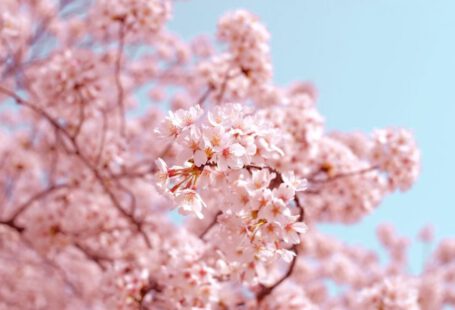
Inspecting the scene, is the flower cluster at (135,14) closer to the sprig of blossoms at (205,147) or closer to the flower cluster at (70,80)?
the flower cluster at (70,80)

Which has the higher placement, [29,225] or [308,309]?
[29,225]

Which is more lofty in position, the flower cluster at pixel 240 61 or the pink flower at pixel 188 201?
the flower cluster at pixel 240 61

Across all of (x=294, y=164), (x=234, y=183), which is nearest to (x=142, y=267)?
(x=294, y=164)

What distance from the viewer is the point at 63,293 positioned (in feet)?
29.2

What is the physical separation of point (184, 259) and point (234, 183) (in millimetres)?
1364

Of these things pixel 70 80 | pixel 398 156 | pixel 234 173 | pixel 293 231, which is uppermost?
pixel 70 80

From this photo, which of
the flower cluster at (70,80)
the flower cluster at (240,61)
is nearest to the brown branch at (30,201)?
the flower cluster at (70,80)

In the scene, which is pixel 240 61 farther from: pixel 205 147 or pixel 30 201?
pixel 205 147

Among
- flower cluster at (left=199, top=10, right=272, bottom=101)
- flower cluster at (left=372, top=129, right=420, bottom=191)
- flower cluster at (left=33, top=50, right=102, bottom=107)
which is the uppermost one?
flower cluster at (left=199, top=10, right=272, bottom=101)

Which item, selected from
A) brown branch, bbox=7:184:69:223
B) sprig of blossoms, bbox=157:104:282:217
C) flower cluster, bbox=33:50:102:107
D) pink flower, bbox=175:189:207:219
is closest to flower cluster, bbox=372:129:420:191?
flower cluster, bbox=33:50:102:107

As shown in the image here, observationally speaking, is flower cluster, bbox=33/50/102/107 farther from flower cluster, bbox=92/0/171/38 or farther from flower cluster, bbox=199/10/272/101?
Result: flower cluster, bbox=199/10/272/101

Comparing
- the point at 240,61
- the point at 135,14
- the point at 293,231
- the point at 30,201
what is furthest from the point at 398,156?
the point at 30,201

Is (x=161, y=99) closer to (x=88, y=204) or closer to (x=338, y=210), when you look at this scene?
(x=88, y=204)

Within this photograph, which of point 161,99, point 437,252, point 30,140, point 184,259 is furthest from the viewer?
point 437,252
